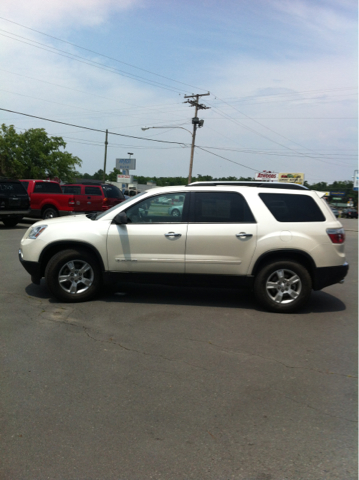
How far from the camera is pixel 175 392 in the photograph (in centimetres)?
365

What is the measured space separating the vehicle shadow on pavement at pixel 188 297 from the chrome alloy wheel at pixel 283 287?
1.00ft

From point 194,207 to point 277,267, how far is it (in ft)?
4.75

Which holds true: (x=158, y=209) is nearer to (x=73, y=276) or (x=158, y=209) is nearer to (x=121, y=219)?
(x=121, y=219)

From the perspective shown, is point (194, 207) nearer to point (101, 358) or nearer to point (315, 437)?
point (101, 358)

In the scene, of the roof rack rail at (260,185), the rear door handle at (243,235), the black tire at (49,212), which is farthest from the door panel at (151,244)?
the black tire at (49,212)

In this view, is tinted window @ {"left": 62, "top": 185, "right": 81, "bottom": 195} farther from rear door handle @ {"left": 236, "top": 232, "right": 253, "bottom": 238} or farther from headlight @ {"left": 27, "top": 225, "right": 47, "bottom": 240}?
rear door handle @ {"left": 236, "top": 232, "right": 253, "bottom": 238}

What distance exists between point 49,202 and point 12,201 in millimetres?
2100

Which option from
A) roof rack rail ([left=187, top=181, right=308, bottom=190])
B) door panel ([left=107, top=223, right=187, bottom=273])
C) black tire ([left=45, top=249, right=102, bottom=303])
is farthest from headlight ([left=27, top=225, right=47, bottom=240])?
roof rack rail ([left=187, top=181, right=308, bottom=190])

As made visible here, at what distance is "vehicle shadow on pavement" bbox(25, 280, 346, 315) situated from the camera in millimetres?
6414

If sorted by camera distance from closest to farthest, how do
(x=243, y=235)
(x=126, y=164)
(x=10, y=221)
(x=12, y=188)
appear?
1. (x=243, y=235)
2. (x=12, y=188)
3. (x=10, y=221)
4. (x=126, y=164)

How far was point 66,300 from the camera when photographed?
6.18 meters

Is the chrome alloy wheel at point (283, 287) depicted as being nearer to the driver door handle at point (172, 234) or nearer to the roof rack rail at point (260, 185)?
the roof rack rail at point (260, 185)

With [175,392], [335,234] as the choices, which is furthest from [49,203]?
[175,392]

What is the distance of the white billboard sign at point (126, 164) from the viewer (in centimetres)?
7061
